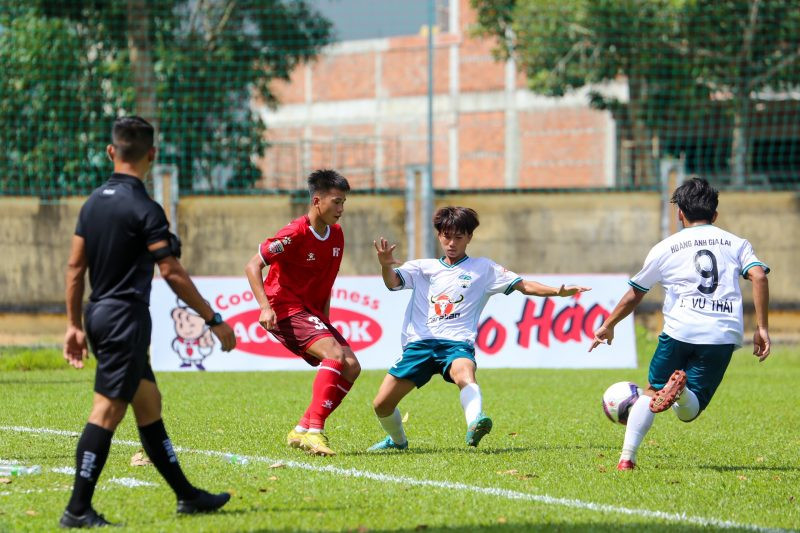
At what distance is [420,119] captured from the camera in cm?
4672

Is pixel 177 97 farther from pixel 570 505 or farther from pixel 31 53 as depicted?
pixel 570 505

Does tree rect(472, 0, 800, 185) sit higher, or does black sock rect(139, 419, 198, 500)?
tree rect(472, 0, 800, 185)

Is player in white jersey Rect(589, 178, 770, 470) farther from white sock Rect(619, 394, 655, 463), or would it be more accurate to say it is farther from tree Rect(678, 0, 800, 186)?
tree Rect(678, 0, 800, 186)

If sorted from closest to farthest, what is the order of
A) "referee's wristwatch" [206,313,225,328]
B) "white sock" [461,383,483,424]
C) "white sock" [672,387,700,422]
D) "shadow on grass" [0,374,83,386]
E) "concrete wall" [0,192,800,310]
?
1. "referee's wristwatch" [206,313,225,328]
2. "white sock" [672,387,700,422]
3. "white sock" [461,383,483,424]
4. "shadow on grass" [0,374,83,386]
5. "concrete wall" [0,192,800,310]

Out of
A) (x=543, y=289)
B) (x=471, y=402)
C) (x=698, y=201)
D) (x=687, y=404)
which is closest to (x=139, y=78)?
(x=543, y=289)

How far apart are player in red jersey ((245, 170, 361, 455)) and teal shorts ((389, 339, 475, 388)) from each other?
32cm

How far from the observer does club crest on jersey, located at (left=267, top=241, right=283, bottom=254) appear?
8.18 metres

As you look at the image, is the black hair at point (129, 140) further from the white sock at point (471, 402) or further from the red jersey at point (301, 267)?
the white sock at point (471, 402)

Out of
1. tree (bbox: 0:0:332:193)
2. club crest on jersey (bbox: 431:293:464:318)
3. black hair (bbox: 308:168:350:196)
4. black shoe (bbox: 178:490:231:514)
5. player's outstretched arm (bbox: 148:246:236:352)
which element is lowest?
black shoe (bbox: 178:490:231:514)

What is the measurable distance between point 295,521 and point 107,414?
1.00 meters

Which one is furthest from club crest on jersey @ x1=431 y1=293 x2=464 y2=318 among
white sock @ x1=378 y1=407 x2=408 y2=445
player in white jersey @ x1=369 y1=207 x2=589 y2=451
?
white sock @ x1=378 y1=407 x2=408 y2=445

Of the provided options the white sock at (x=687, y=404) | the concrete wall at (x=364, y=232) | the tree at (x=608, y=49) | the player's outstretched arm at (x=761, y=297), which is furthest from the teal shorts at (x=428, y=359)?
the tree at (x=608, y=49)

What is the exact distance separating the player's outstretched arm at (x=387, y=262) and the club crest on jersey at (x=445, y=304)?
31 cm

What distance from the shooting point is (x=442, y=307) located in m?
8.17
